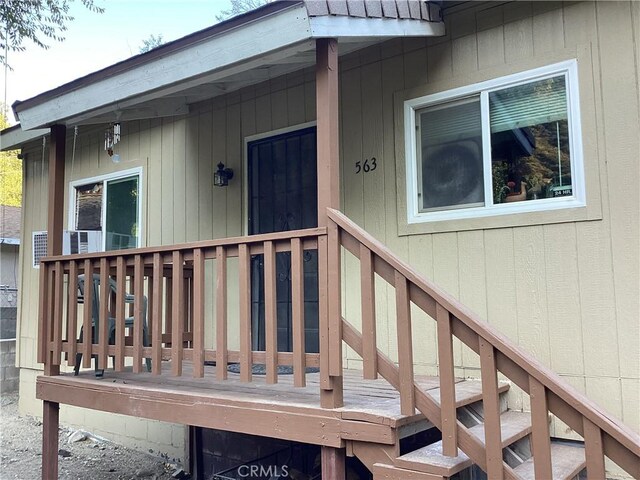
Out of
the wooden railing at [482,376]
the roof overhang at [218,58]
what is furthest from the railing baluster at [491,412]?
the roof overhang at [218,58]

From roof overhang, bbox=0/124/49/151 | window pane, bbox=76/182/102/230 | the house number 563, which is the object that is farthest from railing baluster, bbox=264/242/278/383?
roof overhang, bbox=0/124/49/151

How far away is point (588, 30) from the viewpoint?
10.3 ft

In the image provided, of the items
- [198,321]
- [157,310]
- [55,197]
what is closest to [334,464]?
[198,321]

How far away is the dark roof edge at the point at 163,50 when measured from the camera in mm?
2746

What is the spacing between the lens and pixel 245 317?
2.91 m

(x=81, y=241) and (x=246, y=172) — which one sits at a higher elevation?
(x=246, y=172)

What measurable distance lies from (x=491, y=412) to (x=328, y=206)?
3.85 feet

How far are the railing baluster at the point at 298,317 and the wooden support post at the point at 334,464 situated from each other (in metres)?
0.34

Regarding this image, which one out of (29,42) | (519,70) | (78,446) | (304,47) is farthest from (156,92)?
(29,42)

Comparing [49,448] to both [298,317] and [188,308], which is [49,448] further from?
[298,317]

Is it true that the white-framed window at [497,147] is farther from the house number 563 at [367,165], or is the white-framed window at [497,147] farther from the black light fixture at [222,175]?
the black light fixture at [222,175]

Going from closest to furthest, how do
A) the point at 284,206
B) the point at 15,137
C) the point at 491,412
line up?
the point at 491,412
the point at 284,206
the point at 15,137

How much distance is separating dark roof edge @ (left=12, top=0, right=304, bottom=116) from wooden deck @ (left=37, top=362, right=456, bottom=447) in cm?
199

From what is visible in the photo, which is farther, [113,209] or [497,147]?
[113,209]
